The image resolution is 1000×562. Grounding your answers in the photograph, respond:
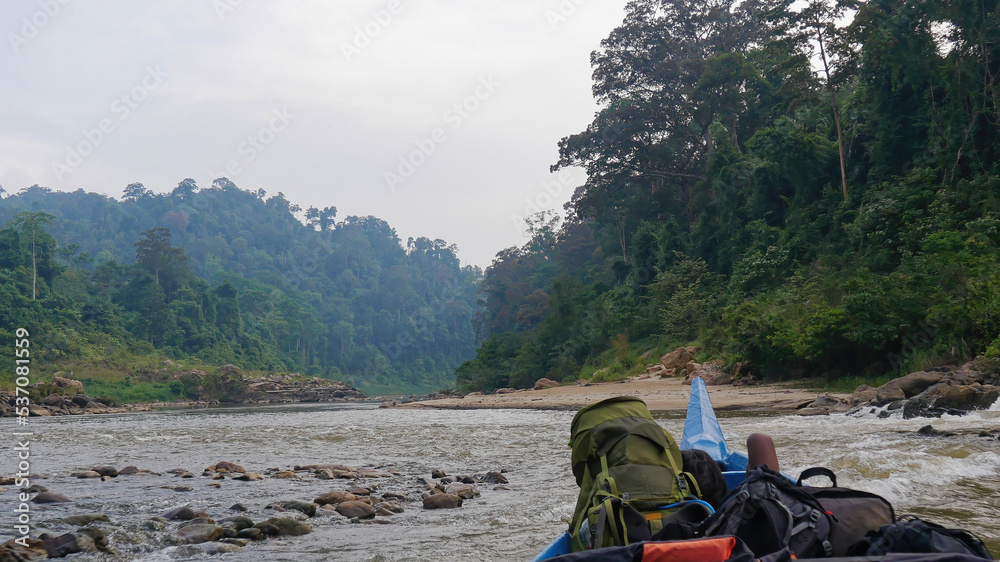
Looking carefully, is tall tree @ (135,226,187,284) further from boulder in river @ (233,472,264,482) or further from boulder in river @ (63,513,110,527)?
boulder in river @ (63,513,110,527)

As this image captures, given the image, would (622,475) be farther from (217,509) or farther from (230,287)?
(230,287)

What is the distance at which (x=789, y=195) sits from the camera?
977 inches

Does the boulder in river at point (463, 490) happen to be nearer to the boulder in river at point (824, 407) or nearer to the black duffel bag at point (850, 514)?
the black duffel bag at point (850, 514)

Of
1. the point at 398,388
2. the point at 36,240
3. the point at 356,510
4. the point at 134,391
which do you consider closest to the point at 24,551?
the point at 356,510

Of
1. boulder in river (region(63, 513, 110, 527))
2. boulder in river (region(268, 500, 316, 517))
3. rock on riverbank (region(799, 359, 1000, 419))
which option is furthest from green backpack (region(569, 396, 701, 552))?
rock on riverbank (region(799, 359, 1000, 419))

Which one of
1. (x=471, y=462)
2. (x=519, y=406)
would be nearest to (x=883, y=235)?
(x=519, y=406)

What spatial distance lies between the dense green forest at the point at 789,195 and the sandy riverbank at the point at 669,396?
48.1 inches

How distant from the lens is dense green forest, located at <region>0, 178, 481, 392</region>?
44.4 metres

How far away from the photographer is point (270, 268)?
338 feet

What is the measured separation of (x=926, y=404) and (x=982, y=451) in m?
3.48

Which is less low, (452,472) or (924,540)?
(924,540)

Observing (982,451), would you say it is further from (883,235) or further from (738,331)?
(883,235)

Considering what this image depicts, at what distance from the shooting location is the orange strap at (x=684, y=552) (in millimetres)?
1567

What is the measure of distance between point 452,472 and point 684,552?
21.4ft
